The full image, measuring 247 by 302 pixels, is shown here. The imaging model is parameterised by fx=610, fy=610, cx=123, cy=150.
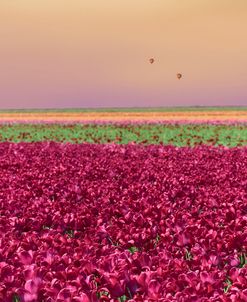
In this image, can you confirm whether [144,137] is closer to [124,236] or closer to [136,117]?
[124,236]

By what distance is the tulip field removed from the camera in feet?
13.7

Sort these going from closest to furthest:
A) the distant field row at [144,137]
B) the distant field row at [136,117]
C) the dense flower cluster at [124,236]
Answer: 1. the dense flower cluster at [124,236]
2. the distant field row at [144,137]
3. the distant field row at [136,117]

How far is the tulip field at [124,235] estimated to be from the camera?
4.18 m

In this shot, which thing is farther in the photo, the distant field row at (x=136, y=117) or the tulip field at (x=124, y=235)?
the distant field row at (x=136, y=117)

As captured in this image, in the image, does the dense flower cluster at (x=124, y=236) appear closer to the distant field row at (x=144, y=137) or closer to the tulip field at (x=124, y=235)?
the tulip field at (x=124, y=235)

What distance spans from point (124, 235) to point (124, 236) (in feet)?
0.17

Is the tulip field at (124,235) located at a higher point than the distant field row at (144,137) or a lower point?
higher

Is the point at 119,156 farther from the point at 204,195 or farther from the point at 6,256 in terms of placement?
the point at 6,256

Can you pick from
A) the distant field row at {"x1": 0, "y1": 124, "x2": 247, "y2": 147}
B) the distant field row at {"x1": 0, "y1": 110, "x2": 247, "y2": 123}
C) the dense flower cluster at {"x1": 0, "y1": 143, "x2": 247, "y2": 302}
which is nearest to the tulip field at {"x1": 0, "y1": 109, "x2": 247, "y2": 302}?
the dense flower cluster at {"x1": 0, "y1": 143, "x2": 247, "y2": 302}

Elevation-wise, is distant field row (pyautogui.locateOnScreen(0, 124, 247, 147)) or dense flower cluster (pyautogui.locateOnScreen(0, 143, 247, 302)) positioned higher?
dense flower cluster (pyautogui.locateOnScreen(0, 143, 247, 302))

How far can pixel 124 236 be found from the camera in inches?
244

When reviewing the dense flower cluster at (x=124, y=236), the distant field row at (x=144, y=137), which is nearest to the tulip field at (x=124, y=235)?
the dense flower cluster at (x=124, y=236)

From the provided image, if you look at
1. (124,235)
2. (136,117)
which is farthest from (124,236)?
(136,117)

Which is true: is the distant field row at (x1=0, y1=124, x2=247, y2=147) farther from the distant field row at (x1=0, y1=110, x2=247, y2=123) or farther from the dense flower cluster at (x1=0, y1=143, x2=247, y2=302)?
the distant field row at (x1=0, y1=110, x2=247, y2=123)
